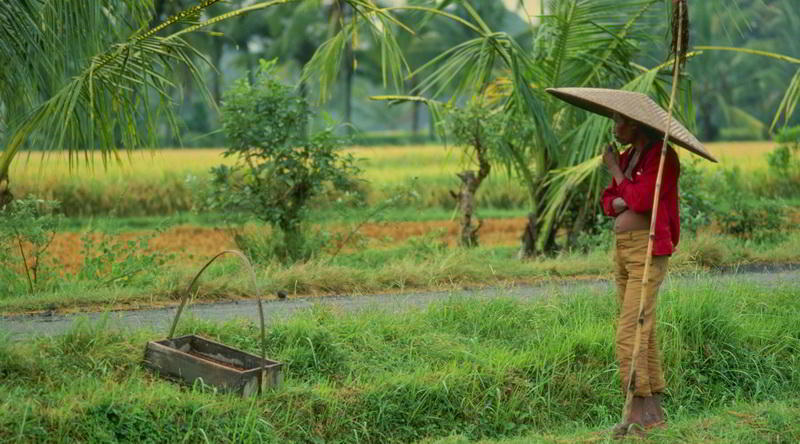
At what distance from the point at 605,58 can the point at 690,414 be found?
5.09m

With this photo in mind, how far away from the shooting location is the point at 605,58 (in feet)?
33.8

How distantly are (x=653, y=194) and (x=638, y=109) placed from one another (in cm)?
44

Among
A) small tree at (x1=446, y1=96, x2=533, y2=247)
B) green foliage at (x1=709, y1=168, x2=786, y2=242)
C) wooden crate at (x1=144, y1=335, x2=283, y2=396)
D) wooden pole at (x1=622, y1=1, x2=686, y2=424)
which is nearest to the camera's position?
wooden pole at (x1=622, y1=1, x2=686, y2=424)

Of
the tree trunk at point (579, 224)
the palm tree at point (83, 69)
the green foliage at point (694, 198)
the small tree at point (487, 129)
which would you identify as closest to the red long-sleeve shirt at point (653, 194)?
the palm tree at point (83, 69)

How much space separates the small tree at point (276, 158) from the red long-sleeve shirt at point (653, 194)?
466 centimetres

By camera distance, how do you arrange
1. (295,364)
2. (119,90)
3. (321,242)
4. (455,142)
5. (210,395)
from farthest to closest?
(455,142) → (321,242) → (119,90) → (295,364) → (210,395)

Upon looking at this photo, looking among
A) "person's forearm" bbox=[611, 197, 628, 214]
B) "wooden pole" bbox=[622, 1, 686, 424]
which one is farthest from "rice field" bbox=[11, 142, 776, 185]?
"wooden pole" bbox=[622, 1, 686, 424]

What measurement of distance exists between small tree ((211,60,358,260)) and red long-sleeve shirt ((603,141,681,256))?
4.66 metres

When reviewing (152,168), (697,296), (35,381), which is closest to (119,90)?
(35,381)

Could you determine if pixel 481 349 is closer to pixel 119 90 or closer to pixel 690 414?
pixel 690 414

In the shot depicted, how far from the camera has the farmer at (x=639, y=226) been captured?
507cm

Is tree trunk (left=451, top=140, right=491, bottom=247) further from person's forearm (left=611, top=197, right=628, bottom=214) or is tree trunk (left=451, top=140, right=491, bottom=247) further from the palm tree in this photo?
person's forearm (left=611, top=197, right=628, bottom=214)

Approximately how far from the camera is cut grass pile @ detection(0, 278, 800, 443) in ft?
16.6

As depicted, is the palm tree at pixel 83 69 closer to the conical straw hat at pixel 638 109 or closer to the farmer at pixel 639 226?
the conical straw hat at pixel 638 109
